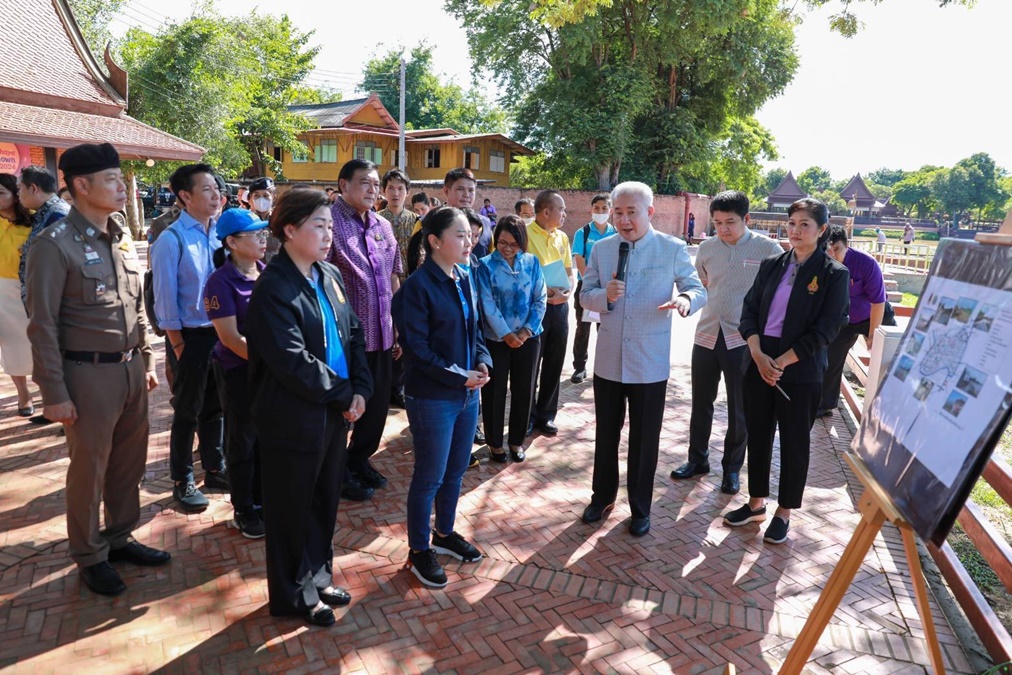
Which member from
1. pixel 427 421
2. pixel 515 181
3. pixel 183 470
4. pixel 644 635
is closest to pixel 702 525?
pixel 644 635

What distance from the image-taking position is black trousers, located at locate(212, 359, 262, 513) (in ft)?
12.6

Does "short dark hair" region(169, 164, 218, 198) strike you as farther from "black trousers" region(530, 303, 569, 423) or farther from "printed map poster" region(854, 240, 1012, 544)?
"printed map poster" region(854, 240, 1012, 544)

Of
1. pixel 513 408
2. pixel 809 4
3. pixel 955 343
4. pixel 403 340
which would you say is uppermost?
pixel 809 4

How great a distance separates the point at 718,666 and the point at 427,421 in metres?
1.73

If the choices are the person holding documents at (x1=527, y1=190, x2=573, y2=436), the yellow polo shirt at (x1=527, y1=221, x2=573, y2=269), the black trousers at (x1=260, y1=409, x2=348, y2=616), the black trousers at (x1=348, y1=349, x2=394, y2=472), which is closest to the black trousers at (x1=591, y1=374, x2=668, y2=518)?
the black trousers at (x1=348, y1=349, x2=394, y2=472)

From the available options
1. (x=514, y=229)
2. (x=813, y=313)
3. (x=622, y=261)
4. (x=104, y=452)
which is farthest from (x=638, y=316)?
(x=104, y=452)

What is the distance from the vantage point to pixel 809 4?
10227 millimetres

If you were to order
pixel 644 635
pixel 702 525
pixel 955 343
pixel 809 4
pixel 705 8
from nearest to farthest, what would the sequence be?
pixel 955 343 < pixel 644 635 < pixel 702 525 < pixel 809 4 < pixel 705 8

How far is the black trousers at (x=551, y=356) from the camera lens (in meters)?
5.75

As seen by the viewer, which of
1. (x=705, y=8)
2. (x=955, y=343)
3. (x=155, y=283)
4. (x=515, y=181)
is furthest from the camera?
(x=515, y=181)

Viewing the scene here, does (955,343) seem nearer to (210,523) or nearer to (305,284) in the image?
A: (305,284)

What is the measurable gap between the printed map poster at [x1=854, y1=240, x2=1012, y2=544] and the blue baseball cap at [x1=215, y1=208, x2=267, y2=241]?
10.2 ft

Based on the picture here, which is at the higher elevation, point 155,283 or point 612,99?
point 612,99

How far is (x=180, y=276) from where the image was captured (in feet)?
13.4
